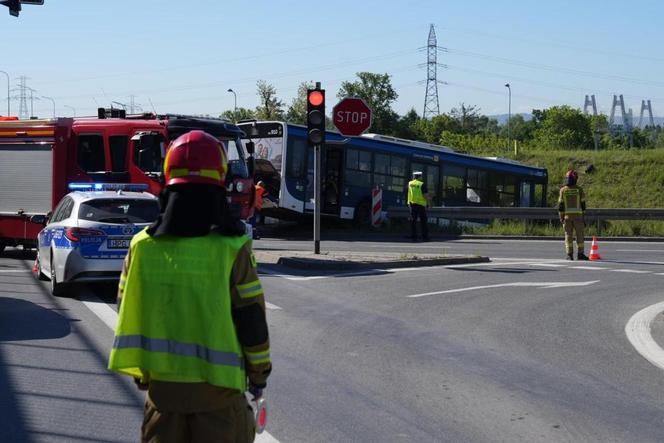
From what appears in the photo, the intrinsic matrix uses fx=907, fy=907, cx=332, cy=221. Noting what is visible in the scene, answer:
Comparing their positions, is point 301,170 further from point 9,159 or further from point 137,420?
point 137,420

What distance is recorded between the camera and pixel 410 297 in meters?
12.8

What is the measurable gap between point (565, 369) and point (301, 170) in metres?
19.6

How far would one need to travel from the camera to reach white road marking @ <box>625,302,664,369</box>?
8812 millimetres

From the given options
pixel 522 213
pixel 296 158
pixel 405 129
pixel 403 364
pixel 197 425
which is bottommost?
pixel 403 364

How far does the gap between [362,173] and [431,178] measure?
10.5 ft

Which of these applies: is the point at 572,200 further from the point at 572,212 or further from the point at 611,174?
the point at 611,174

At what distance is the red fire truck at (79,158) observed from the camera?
18.4m

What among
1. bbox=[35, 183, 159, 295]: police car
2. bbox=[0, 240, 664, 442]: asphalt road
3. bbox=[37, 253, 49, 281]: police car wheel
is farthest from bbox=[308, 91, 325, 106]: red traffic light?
bbox=[37, 253, 49, 281]: police car wheel

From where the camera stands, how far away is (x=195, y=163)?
354 cm

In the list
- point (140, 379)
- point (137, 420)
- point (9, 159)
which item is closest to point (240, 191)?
point (9, 159)

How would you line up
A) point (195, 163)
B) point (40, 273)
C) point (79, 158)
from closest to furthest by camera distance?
point (195, 163)
point (40, 273)
point (79, 158)

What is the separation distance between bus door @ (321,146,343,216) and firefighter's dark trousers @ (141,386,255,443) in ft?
82.2

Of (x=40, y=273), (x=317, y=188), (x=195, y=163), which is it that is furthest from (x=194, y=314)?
(x=317, y=188)

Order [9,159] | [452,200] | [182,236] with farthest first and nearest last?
[452,200] < [9,159] < [182,236]
